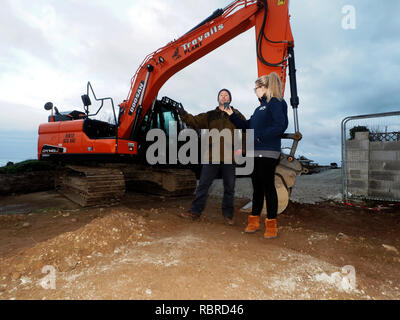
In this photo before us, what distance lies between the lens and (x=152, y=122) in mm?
5738

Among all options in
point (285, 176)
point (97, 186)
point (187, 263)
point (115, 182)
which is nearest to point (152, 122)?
point (115, 182)

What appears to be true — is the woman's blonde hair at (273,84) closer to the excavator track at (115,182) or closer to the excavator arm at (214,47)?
the excavator arm at (214,47)

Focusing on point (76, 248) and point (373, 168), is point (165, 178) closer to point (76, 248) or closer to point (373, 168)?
point (76, 248)

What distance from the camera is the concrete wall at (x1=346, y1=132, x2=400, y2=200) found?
511 centimetres

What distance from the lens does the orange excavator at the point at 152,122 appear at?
3713 millimetres

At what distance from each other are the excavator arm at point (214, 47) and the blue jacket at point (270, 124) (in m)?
1.13

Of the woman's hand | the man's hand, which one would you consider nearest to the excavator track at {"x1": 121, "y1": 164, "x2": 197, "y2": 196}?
the man's hand

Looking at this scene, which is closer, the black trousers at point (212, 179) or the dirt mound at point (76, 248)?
the dirt mound at point (76, 248)

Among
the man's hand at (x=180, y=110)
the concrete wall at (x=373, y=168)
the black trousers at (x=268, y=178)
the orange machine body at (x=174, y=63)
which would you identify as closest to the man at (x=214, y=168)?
the black trousers at (x=268, y=178)

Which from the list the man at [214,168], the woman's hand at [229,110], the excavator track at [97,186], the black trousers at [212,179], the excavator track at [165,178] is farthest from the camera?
the excavator track at [165,178]

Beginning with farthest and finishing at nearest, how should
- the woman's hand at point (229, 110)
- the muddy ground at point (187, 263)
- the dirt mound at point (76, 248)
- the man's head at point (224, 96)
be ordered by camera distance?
1. the man's head at point (224, 96)
2. the woman's hand at point (229, 110)
3. the dirt mound at point (76, 248)
4. the muddy ground at point (187, 263)
